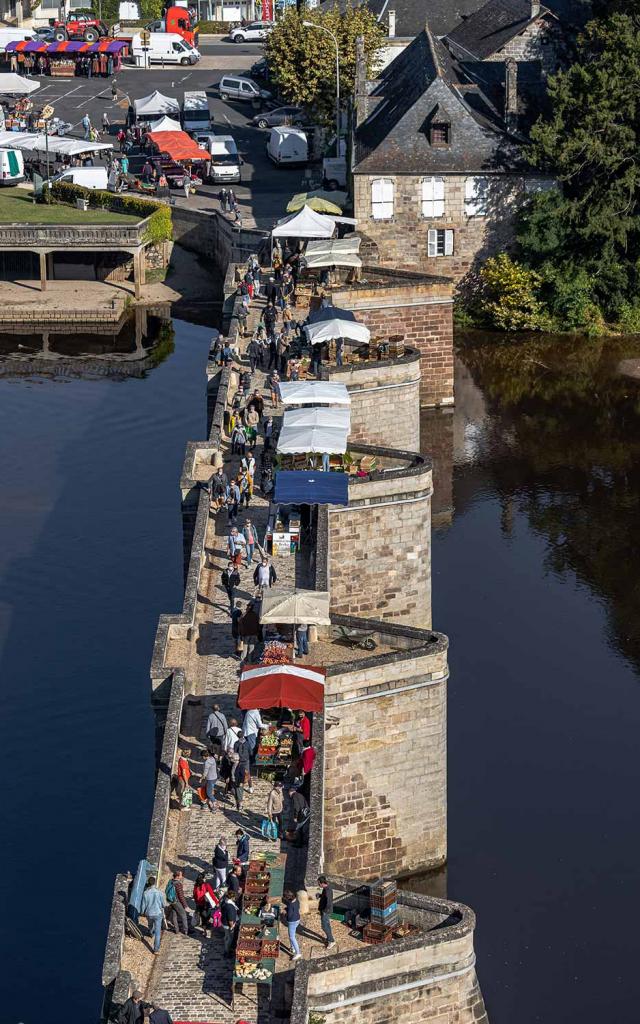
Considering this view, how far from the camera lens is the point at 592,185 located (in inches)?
3049

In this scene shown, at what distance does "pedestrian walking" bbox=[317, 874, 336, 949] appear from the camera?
29.0 metres

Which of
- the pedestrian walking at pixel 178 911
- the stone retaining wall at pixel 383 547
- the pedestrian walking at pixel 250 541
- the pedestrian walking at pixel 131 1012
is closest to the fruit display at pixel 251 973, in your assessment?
the pedestrian walking at pixel 178 911

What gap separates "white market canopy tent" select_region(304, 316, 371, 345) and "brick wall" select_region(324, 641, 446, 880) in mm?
21843

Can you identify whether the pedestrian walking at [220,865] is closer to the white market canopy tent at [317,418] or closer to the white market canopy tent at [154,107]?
the white market canopy tent at [317,418]

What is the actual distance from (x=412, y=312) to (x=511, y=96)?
59.5 feet

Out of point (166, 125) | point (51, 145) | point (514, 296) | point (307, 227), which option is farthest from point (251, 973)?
point (51, 145)

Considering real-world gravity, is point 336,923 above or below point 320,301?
below

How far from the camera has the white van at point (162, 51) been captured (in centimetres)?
12838

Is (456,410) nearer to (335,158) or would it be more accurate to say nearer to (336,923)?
(335,158)

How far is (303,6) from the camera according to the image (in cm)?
10631

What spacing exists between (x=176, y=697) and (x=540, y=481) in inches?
1271

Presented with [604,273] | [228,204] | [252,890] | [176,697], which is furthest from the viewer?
[228,204]

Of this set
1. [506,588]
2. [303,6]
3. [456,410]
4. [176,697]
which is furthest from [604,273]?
[176,697]

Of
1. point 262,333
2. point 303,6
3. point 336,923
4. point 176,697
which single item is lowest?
point 336,923
